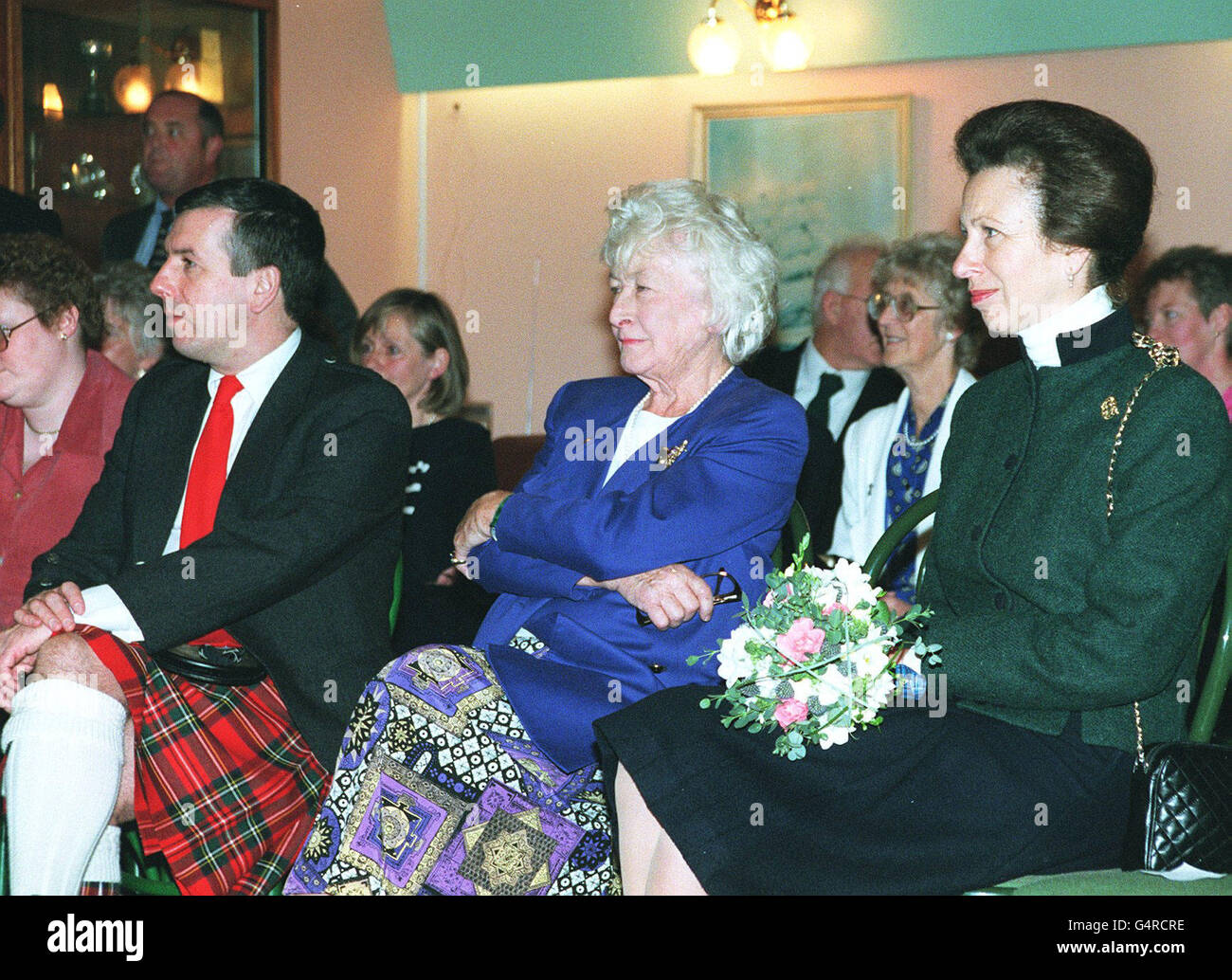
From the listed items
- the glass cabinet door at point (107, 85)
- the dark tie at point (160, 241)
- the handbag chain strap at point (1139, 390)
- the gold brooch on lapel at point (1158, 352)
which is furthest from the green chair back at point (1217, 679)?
the glass cabinet door at point (107, 85)

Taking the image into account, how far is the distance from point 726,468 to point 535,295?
16.2 ft

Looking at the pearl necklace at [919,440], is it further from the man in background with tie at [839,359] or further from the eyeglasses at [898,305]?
the man in background with tie at [839,359]

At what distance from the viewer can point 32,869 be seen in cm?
227

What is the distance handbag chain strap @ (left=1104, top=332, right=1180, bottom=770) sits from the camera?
1993mm

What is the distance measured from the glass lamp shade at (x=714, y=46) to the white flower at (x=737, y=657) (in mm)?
4995

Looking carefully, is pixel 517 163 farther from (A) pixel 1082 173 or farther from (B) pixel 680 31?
(A) pixel 1082 173

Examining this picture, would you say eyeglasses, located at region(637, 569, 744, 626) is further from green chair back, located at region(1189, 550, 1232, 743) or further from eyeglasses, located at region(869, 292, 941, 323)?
eyeglasses, located at region(869, 292, 941, 323)

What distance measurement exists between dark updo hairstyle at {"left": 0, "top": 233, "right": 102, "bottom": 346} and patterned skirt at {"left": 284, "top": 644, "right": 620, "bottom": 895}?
1.37 metres

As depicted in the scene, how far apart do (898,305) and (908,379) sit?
207 mm

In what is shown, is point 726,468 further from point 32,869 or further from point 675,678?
point 32,869

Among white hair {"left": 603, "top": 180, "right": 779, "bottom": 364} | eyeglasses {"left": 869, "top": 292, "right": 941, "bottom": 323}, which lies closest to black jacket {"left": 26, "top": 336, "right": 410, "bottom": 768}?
white hair {"left": 603, "top": 180, "right": 779, "bottom": 364}

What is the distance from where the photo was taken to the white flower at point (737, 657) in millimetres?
1916

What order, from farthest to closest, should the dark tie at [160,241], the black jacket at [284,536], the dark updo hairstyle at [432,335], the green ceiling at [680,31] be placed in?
the green ceiling at [680,31] → the dark tie at [160,241] → the dark updo hairstyle at [432,335] → the black jacket at [284,536]
